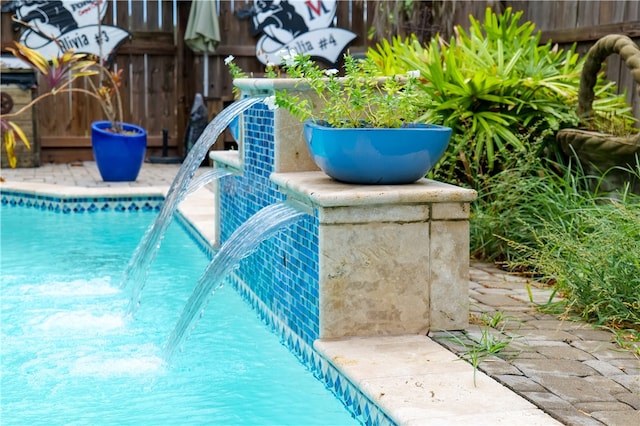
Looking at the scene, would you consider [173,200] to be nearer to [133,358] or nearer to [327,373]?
[133,358]

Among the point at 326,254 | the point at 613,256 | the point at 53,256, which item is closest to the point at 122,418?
the point at 326,254

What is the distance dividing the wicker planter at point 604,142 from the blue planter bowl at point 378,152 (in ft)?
4.72

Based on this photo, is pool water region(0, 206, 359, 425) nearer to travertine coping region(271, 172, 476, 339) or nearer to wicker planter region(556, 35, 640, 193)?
travertine coping region(271, 172, 476, 339)

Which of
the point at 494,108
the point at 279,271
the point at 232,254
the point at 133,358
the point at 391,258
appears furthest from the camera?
the point at 494,108

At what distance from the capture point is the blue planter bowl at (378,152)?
3.33 meters

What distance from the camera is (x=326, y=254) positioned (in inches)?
128

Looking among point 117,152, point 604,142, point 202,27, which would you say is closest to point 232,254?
point 604,142

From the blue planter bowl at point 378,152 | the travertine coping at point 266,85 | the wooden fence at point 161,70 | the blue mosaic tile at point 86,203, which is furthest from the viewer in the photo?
the wooden fence at point 161,70

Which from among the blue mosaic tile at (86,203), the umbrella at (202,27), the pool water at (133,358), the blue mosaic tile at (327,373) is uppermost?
the umbrella at (202,27)

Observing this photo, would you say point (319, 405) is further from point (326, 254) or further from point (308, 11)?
point (308, 11)

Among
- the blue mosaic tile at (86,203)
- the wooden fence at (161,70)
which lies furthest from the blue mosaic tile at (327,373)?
the wooden fence at (161,70)

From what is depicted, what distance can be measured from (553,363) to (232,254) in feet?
4.94

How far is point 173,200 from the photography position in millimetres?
4871

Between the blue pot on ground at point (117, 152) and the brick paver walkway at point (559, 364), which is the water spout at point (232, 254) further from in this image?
the blue pot on ground at point (117, 152)
